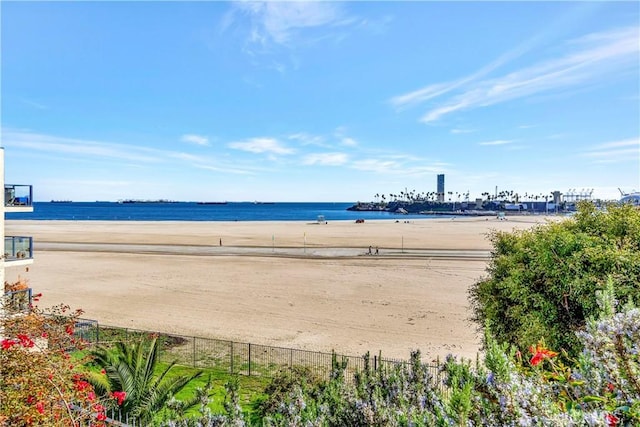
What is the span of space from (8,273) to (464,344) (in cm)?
3439

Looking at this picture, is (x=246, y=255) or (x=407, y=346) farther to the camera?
(x=246, y=255)

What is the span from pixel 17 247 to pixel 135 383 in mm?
8860

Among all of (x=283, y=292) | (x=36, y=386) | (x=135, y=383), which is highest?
(x=36, y=386)

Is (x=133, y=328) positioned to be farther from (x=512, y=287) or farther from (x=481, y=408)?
(x=481, y=408)

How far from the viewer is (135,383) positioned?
11367mm

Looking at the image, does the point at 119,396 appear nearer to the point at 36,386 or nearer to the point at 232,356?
the point at 36,386

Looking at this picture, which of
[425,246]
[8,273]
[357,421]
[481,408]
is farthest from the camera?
[425,246]

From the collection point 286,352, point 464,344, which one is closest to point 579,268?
point 464,344

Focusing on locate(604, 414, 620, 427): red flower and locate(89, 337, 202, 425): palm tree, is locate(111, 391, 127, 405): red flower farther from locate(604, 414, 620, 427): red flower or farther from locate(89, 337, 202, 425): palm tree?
locate(604, 414, 620, 427): red flower

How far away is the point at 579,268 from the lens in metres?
10.4

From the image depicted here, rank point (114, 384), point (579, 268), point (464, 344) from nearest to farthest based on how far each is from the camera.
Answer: point (579, 268) < point (114, 384) < point (464, 344)

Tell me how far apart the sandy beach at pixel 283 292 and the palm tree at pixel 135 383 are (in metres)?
7.55

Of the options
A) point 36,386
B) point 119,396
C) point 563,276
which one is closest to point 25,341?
point 36,386

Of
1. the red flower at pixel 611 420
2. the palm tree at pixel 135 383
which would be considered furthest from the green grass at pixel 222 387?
the red flower at pixel 611 420
